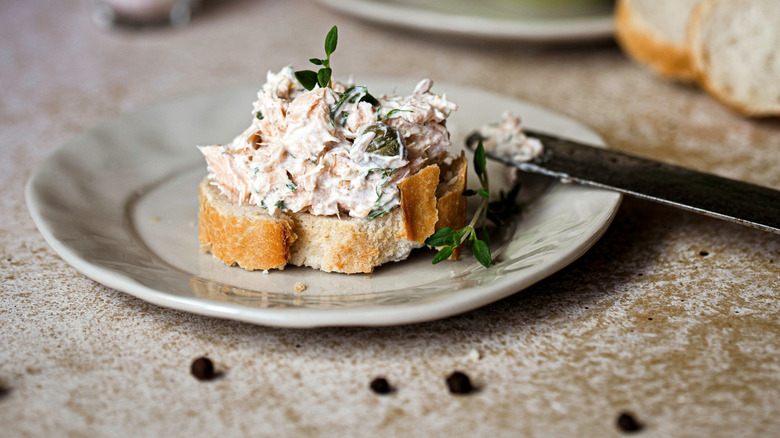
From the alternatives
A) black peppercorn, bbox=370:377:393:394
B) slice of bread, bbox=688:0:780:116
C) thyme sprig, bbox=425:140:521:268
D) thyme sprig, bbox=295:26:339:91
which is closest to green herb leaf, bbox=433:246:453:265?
thyme sprig, bbox=425:140:521:268

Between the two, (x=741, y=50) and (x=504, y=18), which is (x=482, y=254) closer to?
(x=741, y=50)

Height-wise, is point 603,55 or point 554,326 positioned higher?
point 603,55

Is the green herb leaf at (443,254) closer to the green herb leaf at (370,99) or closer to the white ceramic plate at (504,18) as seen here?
the green herb leaf at (370,99)

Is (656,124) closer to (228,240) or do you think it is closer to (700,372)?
(700,372)

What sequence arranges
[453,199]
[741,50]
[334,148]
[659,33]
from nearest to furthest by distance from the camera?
[334,148]
[453,199]
[741,50]
[659,33]

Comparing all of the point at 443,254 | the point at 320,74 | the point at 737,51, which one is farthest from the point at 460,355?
the point at 737,51

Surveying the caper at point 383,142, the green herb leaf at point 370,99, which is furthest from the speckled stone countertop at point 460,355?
the green herb leaf at point 370,99

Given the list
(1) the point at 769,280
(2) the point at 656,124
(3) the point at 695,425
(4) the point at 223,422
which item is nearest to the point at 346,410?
(4) the point at 223,422

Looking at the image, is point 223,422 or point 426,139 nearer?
point 223,422
